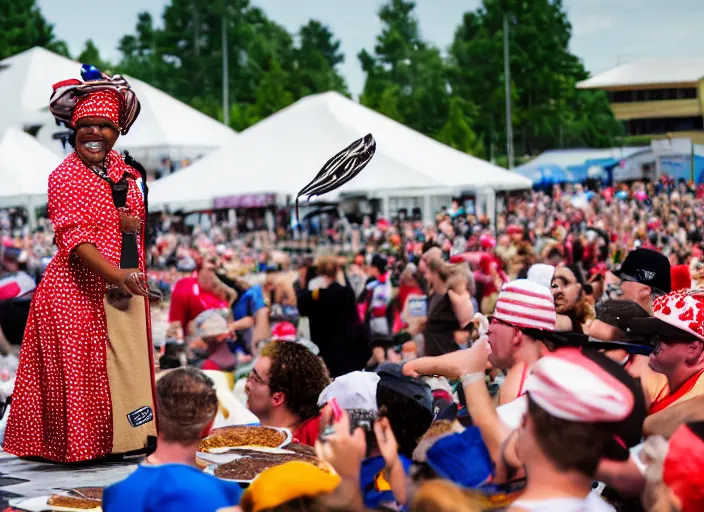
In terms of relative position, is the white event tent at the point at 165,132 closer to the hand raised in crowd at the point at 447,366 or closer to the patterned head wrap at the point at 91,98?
the patterned head wrap at the point at 91,98

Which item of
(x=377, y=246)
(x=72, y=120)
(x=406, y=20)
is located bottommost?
(x=377, y=246)

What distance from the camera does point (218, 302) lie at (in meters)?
9.67

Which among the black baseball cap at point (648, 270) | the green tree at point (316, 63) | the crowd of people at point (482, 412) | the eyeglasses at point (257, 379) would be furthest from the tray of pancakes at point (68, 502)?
the green tree at point (316, 63)

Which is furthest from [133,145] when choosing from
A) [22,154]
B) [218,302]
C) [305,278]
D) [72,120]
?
[72,120]

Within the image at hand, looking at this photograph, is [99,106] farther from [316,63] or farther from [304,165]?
[316,63]

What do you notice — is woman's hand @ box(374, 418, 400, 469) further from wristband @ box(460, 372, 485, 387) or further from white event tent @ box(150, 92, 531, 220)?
white event tent @ box(150, 92, 531, 220)

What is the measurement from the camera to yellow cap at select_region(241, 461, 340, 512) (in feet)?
8.62

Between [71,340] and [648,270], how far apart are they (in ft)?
10.3

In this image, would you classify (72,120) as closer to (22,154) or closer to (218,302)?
(218,302)

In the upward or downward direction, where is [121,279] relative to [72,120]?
downward

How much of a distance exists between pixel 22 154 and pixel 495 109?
44.7m

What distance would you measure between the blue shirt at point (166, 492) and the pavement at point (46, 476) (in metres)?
1.28

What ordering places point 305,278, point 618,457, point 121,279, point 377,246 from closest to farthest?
point 618,457
point 121,279
point 305,278
point 377,246

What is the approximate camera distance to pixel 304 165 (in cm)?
1853
